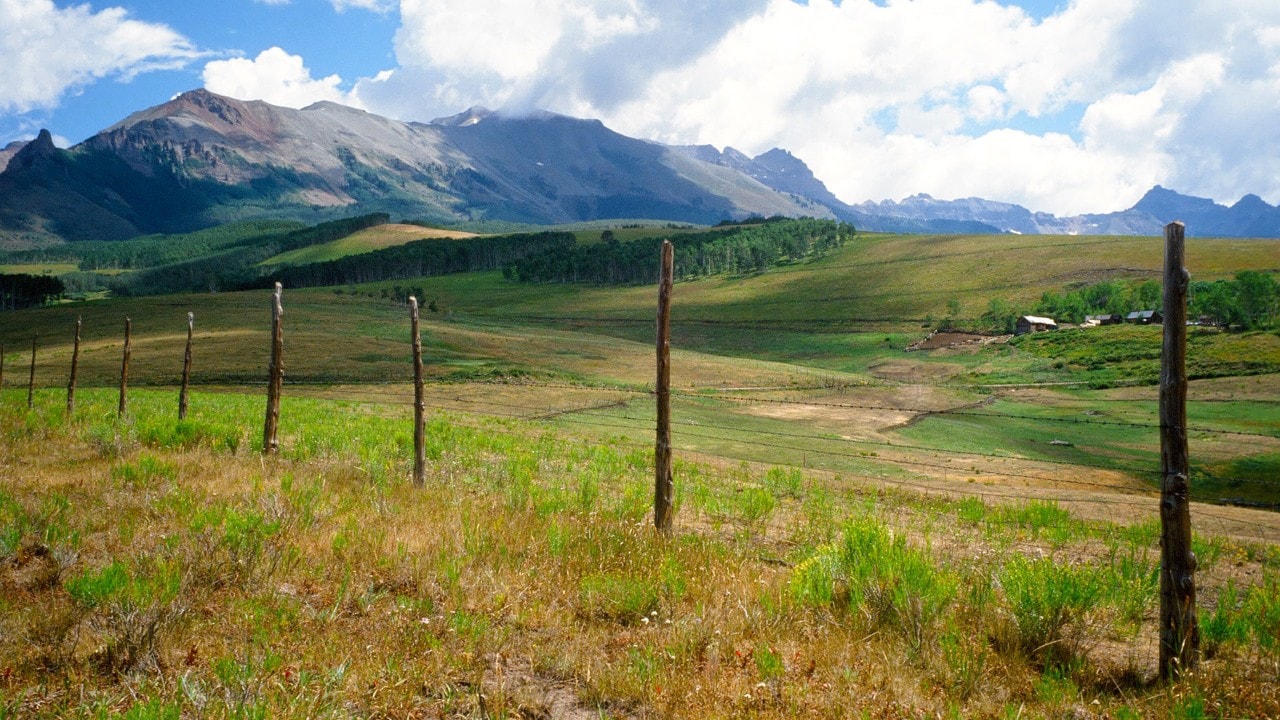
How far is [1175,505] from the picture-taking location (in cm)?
593

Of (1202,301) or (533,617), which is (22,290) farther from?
(1202,301)

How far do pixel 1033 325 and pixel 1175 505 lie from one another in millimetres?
107250

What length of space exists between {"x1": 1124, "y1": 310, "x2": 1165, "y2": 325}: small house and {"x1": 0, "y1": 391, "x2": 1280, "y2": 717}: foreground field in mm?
100512

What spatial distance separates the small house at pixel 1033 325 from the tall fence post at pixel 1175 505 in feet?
344

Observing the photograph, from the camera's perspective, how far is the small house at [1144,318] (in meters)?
92.9

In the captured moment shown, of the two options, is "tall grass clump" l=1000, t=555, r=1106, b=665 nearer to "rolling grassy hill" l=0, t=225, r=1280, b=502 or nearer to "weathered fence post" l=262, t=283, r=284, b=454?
"rolling grassy hill" l=0, t=225, r=1280, b=502

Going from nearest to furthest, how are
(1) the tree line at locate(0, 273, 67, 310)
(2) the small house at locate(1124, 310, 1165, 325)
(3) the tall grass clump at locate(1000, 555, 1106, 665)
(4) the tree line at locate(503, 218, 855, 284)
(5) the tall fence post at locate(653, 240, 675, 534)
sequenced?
(3) the tall grass clump at locate(1000, 555, 1106, 665), (5) the tall fence post at locate(653, 240, 675, 534), (2) the small house at locate(1124, 310, 1165, 325), (1) the tree line at locate(0, 273, 67, 310), (4) the tree line at locate(503, 218, 855, 284)

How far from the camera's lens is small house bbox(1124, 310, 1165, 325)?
92938mm

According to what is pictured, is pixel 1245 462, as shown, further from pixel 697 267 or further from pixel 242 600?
pixel 697 267

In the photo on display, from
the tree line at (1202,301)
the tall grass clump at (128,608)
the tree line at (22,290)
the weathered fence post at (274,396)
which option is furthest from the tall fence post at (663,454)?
the tree line at (22,290)

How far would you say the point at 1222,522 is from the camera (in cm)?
2058

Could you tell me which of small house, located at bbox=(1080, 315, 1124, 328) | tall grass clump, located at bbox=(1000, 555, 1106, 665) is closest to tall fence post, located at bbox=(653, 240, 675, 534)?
tall grass clump, located at bbox=(1000, 555, 1106, 665)

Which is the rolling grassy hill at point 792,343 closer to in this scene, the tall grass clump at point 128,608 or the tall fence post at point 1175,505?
the tall fence post at point 1175,505

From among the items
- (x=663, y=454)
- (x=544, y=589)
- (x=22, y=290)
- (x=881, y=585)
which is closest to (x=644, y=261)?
(x=22, y=290)
